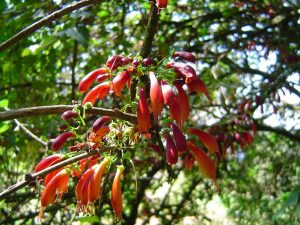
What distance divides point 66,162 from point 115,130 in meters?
0.42

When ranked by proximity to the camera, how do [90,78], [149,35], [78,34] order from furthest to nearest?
[78,34]
[90,78]
[149,35]

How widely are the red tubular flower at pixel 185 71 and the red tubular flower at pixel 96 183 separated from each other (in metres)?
0.58

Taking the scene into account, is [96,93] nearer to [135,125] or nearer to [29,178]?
[135,125]

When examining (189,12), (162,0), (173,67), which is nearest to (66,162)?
(173,67)

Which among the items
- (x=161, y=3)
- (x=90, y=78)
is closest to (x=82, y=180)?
(x=90, y=78)

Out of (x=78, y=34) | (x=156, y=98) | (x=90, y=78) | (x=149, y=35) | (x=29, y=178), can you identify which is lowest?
(x=29, y=178)

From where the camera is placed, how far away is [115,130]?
7.32 feet

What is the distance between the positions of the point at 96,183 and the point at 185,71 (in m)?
0.68

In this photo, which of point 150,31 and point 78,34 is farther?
point 78,34

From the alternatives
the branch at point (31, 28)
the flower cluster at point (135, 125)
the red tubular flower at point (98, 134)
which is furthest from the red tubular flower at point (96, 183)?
the branch at point (31, 28)

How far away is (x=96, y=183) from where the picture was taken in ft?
6.97

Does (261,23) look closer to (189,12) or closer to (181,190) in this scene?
(189,12)

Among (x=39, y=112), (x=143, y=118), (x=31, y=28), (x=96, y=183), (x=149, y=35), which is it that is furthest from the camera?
(x=96, y=183)

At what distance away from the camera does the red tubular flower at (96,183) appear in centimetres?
211
